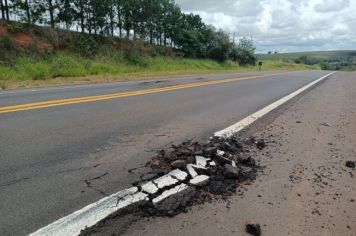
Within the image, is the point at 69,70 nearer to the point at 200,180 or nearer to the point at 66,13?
the point at 66,13

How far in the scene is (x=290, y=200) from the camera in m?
3.48

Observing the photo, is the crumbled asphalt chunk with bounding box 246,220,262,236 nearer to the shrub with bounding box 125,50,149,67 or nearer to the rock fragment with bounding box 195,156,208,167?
the rock fragment with bounding box 195,156,208,167

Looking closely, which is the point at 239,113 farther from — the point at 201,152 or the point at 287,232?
the point at 287,232

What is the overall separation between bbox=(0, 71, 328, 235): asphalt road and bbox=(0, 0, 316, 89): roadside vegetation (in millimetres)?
9385

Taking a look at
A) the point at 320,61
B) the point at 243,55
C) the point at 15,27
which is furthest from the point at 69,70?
the point at 320,61

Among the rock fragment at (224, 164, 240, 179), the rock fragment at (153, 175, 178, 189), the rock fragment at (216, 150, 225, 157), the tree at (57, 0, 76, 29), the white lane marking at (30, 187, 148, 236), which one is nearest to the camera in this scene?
the white lane marking at (30, 187, 148, 236)

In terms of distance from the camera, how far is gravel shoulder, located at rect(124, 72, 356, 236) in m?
2.92

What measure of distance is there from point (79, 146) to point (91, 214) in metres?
2.16

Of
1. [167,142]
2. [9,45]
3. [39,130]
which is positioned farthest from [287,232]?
[9,45]

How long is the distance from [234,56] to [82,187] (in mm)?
58239

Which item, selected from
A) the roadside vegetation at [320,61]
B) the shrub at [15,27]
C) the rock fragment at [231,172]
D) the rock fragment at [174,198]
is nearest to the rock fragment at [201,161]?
the rock fragment at [231,172]

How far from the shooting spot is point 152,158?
15.0 feet

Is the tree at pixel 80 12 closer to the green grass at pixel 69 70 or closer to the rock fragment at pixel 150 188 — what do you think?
the green grass at pixel 69 70

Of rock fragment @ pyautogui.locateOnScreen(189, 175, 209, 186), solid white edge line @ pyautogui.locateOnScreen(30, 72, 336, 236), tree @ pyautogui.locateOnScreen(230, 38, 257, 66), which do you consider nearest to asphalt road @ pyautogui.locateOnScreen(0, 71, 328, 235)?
solid white edge line @ pyautogui.locateOnScreen(30, 72, 336, 236)
